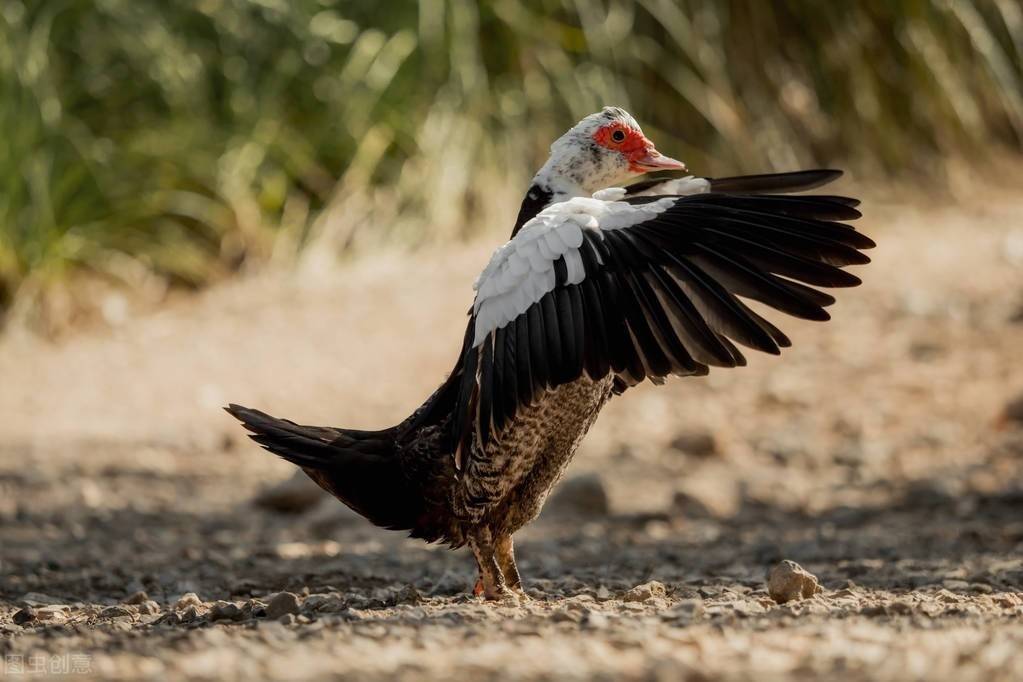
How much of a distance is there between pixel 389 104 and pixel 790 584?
603cm

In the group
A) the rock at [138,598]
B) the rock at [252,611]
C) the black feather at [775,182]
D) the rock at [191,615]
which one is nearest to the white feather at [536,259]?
the black feather at [775,182]

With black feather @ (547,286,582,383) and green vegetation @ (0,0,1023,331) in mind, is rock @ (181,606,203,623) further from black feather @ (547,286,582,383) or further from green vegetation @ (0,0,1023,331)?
green vegetation @ (0,0,1023,331)

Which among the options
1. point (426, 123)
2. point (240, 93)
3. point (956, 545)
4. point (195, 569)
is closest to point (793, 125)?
point (426, 123)

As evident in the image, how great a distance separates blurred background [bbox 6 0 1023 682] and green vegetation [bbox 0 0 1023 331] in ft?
0.08

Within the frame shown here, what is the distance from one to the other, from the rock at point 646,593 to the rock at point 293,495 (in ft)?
7.85

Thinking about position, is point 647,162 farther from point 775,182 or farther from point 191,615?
point 191,615

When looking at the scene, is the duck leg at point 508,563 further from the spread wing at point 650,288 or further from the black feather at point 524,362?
the black feather at point 524,362

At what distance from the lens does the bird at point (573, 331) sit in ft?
11.4

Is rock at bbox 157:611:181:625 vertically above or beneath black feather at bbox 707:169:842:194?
beneath

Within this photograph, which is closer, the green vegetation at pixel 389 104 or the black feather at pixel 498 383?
the black feather at pixel 498 383

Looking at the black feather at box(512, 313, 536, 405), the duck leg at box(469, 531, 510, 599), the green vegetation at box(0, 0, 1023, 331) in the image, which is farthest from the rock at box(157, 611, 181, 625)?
the green vegetation at box(0, 0, 1023, 331)

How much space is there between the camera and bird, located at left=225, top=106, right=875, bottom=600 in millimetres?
3480

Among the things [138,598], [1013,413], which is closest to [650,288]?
[138,598]

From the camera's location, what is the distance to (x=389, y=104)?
9.20 metres
